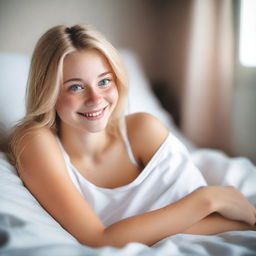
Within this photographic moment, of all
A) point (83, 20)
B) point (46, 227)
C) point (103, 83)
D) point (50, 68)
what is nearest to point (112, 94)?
point (103, 83)

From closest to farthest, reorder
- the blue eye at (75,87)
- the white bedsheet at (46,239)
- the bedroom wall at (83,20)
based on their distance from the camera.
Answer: the white bedsheet at (46,239)
the blue eye at (75,87)
the bedroom wall at (83,20)

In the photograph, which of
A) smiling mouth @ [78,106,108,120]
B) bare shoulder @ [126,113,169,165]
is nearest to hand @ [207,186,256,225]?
bare shoulder @ [126,113,169,165]

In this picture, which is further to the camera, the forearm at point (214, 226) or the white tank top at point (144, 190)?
the white tank top at point (144, 190)

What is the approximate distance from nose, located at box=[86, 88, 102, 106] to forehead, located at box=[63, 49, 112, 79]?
52 millimetres

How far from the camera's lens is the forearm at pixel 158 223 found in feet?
2.47

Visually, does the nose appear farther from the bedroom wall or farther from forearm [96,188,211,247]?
the bedroom wall

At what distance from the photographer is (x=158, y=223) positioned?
783mm

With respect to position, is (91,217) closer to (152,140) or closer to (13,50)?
(152,140)

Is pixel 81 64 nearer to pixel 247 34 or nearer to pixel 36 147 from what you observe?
pixel 36 147

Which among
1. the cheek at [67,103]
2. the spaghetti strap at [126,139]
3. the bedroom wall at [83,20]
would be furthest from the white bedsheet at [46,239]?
the bedroom wall at [83,20]

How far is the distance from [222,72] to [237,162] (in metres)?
0.48

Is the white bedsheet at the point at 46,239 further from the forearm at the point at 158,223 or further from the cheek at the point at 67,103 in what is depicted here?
the cheek at the point at 67,103

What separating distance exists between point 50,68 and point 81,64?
0.09 meters

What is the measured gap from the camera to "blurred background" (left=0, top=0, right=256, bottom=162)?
1.43 metres
